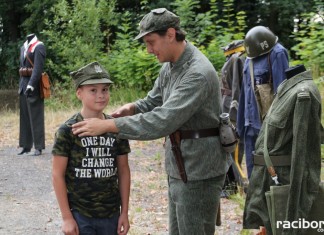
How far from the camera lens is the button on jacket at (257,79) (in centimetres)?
573

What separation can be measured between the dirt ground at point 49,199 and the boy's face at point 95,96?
8.39ft

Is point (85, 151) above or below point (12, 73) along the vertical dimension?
above

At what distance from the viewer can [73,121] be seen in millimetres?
3807

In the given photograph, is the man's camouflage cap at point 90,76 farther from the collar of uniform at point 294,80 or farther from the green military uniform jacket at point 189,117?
the collar of uniform at point 294,80

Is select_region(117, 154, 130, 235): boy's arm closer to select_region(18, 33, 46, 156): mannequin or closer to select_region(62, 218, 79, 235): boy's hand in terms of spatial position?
select_region(62, 218, 79, 235): boy's hand

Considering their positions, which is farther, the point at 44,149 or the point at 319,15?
the point at 319,15

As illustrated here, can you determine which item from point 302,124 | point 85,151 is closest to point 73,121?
point 85,151

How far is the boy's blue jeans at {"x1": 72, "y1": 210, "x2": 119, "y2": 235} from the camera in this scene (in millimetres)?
3785

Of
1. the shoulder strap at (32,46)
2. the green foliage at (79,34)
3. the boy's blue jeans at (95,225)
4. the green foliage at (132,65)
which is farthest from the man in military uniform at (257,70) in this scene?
the green foliage at (79,34)

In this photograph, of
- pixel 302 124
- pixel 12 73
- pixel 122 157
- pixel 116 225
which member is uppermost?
→ pixel 302 124

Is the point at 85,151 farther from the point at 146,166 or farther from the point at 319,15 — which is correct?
the point at 319,15

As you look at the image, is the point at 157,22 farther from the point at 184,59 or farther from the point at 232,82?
the point at 232,82

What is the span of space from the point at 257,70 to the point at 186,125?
89.8 inches

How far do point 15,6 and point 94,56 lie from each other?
9662mm
